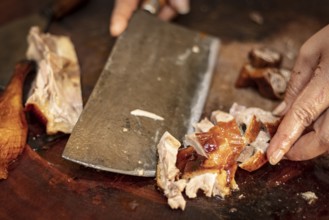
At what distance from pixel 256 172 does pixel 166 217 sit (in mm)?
500

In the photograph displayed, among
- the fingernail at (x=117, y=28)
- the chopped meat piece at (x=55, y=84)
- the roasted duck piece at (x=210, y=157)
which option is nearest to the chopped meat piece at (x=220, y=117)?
the roasted duck piece at (x=210, y=157)

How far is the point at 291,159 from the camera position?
2080 mm

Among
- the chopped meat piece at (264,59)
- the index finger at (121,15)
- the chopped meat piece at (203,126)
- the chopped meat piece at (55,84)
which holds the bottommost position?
the chopped meat piece at (55,84)

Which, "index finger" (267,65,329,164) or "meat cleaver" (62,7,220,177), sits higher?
"index finger" (267,65,329,164)

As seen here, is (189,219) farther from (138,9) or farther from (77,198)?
(138,9)

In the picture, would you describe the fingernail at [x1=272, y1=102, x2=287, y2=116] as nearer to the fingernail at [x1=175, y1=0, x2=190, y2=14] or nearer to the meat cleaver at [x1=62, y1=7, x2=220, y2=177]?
the meat cleaver at [x1=62, y1=7, x2=220, y2=177]

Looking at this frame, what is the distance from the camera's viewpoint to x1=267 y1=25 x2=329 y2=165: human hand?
1.93 m

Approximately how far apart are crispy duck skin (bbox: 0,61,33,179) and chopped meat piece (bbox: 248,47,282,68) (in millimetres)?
1288

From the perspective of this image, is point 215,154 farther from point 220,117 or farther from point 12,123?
point 12,123

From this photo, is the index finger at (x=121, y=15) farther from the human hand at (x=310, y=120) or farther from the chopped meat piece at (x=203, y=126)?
the human hand at (x=310, y=120)

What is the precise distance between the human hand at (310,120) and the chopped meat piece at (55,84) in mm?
1001

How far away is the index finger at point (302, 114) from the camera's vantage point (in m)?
1.93

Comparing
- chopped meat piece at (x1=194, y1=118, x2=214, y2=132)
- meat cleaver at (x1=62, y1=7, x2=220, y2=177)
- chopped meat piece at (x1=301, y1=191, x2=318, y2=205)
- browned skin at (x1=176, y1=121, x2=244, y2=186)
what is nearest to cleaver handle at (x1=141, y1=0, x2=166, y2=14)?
meat cleaver at (x1=62, y1=7, x2=220, y2=177)

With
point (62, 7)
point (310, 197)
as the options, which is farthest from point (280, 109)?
point (62, 7)
